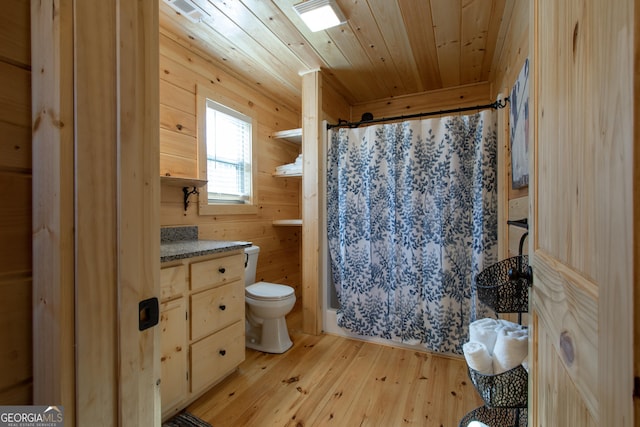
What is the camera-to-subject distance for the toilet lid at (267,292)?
2200mm

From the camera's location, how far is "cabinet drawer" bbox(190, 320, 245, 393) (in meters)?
1.65

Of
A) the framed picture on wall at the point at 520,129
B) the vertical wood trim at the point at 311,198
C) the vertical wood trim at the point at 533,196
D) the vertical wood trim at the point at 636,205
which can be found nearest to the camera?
the vertical wood trim at the point at 636,205

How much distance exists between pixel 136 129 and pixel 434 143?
7.02 feet

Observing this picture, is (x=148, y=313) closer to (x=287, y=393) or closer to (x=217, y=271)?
(x=217, y=271)

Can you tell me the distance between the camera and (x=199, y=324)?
5.49 feet

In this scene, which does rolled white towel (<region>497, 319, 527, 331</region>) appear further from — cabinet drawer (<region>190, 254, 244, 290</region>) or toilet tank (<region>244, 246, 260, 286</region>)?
toilet tank (<region>244, 246, 260, 286</region>)

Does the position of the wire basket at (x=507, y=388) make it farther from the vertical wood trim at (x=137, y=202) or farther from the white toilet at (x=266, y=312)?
the white toilet at (x=266, y=312)

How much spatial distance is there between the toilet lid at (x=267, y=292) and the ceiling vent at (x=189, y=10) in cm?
201

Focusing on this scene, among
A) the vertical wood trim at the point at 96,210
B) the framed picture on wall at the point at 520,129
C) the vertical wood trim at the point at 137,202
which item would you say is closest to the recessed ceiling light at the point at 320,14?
the framed picture on wall at the point at 520,129

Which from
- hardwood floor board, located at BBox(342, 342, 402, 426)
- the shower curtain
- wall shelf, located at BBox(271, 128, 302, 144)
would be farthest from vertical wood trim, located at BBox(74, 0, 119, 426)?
wall shelf, located at BBox(271, 128, 302, 144)

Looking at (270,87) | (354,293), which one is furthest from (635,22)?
(270,87)

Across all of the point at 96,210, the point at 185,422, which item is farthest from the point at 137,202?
the point at 185,422

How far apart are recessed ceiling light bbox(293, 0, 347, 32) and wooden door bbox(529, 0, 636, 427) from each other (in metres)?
1.31

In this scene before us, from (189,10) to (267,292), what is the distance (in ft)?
6.72
